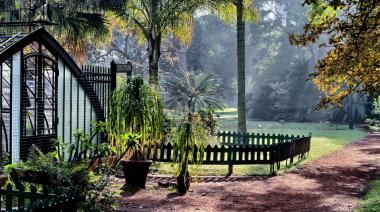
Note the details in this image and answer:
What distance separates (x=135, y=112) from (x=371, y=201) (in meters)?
5.04

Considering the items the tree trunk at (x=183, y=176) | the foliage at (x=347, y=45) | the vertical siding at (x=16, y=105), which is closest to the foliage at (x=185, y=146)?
the tree trunk at (x=183, y=176)

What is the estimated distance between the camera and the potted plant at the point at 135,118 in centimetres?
1017

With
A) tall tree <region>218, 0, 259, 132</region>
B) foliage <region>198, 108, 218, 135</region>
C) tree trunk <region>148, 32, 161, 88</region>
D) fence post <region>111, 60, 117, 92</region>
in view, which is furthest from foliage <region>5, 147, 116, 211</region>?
tall tree <region>218, 0, 259, 132</region>

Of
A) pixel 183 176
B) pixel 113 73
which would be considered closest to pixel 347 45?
pixel 183 176

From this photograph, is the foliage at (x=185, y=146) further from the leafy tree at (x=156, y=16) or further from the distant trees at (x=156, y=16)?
the leafy tree at (x=156, y=16)

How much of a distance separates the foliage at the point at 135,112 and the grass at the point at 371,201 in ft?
14.5

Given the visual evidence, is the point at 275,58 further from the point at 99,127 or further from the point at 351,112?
the point at 99,127

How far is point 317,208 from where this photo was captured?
9078 millimetres

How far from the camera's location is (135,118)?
10156 mm

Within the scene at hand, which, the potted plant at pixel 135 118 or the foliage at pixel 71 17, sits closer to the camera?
the potted plant at pixel 135 118

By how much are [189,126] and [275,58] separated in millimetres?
53599

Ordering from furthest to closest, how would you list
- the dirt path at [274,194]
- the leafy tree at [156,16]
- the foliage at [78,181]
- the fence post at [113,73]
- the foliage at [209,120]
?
the foliage at [209,120]
the leafy tree at [156,16]
the fence post at [113,73]
the dirt path at [274,194]
the foliage at [78,181]

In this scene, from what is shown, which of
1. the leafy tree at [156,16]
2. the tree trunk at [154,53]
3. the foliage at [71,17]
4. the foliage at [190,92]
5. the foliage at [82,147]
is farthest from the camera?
the foliage at [190,92]

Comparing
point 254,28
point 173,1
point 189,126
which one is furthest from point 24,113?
point 254,28
